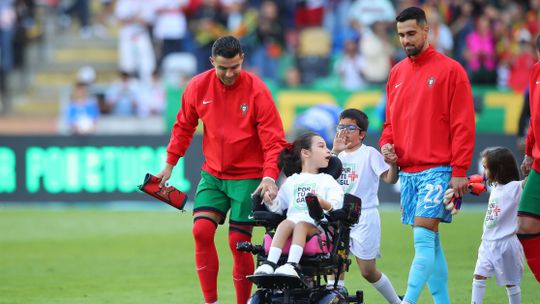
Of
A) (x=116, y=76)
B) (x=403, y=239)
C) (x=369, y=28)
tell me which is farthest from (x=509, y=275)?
(x=116, y=76)

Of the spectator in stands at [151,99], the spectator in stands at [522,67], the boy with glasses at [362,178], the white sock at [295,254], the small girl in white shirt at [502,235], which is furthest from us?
the spectator in stands at [151,99]

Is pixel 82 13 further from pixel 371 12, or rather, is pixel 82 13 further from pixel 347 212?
pixel 347 212

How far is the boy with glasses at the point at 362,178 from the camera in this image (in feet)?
31.4

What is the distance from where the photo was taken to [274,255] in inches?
334

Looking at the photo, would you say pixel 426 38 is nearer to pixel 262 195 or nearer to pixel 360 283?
pixel 262 195

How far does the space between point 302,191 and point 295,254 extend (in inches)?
26.3

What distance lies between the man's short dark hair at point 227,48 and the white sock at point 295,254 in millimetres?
1720

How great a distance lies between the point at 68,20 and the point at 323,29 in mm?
7829

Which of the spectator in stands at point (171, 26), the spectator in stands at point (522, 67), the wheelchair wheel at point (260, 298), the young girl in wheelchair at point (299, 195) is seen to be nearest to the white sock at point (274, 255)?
the young girl in wheelchair at point (299, 195)

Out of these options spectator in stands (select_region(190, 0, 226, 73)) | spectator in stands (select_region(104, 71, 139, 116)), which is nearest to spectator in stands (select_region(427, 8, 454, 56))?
spectator in stands (select_region(190, 0, 226, 73))

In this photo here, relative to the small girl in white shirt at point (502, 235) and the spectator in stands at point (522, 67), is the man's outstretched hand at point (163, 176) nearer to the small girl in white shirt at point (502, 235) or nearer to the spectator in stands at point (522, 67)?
the small girl in white shirt at point (502, 235)

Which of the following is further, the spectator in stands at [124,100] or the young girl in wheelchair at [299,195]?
the spectator in stands at [124,100]

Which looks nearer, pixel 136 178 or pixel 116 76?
pixel 136 178

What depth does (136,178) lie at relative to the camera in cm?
2045
